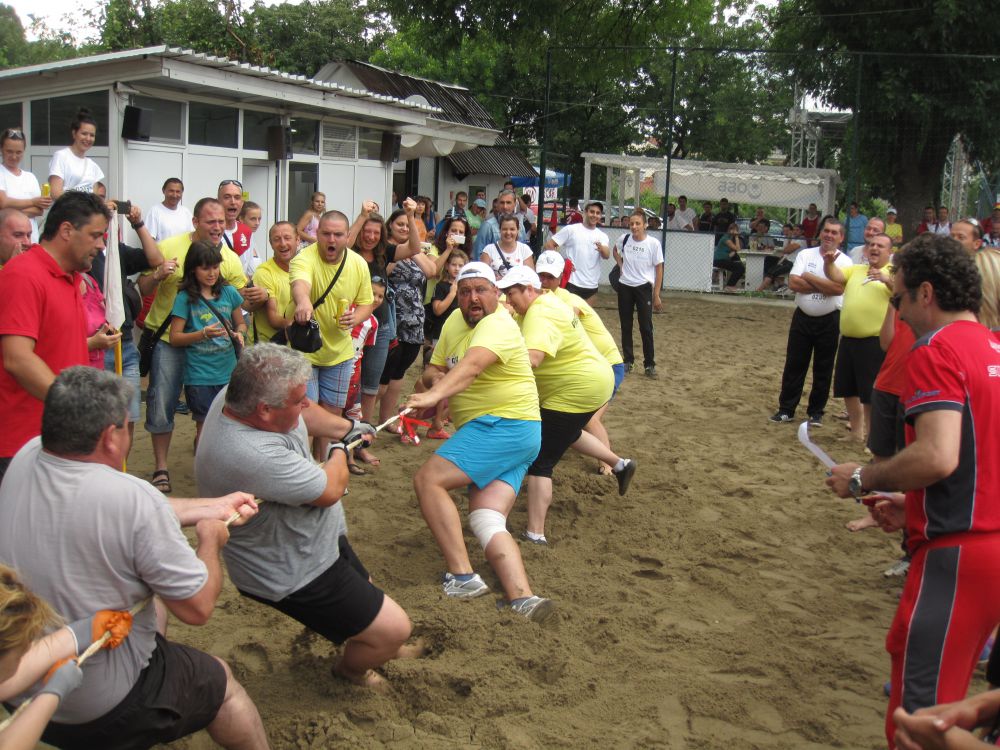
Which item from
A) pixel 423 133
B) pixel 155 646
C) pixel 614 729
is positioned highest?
pixel 423 133

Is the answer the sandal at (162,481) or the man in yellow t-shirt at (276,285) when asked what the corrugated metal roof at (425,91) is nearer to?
the man in yellow t-shirt at (276,285)

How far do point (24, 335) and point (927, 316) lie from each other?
3612 millimetres

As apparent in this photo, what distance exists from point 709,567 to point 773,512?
4.00 feet

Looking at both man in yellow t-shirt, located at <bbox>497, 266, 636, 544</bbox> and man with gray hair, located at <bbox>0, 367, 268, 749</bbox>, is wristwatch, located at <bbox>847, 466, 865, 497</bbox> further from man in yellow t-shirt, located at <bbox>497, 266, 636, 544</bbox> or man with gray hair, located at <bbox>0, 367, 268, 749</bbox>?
man in yellow t-shirt, located at <bbox>497, 266, 636, 544</bbox>

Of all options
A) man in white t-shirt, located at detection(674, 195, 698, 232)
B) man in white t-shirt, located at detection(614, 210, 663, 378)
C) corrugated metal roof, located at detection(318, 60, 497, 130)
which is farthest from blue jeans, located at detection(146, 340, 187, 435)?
man in white t-shirt, located at detection(674, 195, 698, 232)

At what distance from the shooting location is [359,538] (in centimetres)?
592

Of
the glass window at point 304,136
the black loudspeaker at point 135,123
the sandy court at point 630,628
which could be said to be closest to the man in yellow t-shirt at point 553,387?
the sandy court at point 630,628

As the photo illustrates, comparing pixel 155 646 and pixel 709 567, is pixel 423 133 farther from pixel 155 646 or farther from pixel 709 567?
pixel 155 646

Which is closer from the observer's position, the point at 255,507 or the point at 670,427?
the point at 255,507

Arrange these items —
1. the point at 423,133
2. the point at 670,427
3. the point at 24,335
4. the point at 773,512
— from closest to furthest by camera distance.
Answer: the point at 24,335
the point at 773,512
the point at 670,427
the point at 423,133

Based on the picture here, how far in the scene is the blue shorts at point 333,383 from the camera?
689 centimetres

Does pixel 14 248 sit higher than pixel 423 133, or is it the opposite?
pixel 423 133

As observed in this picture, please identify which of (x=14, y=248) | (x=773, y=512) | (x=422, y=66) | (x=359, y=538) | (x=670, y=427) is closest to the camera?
(x=14, y=248)

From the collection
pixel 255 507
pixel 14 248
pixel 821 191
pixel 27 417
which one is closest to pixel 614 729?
pixel 255 507
